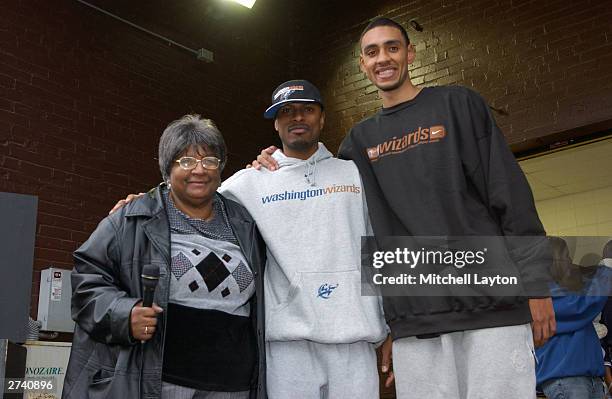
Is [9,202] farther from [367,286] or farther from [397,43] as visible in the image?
[397,43]

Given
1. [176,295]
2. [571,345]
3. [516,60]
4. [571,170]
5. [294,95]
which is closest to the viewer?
[176,295]

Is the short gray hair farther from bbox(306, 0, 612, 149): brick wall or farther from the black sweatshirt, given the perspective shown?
bbox(306, 0, 612, 149): brick wall

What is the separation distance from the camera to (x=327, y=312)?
2463 mm

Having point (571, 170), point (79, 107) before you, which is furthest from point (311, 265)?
point (571, 170)

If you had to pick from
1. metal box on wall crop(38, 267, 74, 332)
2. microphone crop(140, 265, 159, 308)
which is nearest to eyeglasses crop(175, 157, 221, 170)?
microphone crop(140, 265, 159, 308)

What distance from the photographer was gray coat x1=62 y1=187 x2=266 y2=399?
7.14 ft

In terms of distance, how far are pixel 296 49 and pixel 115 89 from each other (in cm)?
255

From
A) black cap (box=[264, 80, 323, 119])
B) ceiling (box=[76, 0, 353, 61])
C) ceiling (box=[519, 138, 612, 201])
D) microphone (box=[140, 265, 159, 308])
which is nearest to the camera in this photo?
microphone (box=[140, 265, 159, 308])

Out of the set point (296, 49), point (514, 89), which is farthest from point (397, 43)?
point (296, 49)

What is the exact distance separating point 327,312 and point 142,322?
0.67 m

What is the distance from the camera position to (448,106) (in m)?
2.46

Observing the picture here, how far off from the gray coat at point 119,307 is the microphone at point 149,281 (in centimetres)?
9

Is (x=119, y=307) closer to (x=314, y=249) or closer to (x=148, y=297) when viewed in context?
(x=148, y=297)

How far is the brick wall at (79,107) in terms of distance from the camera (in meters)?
5.71
